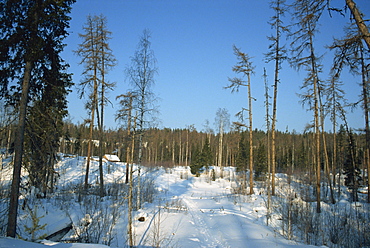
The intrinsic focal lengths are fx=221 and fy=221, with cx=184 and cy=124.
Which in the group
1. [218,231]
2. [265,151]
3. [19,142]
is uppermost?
[19,142]

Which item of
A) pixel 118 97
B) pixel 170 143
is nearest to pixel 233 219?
pixel 118 97

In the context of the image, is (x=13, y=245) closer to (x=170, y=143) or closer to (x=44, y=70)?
(x=44, y=70)

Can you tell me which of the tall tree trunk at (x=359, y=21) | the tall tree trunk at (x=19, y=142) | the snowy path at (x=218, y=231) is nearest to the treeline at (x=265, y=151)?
the tall tree trunk at (x=19, y=142)

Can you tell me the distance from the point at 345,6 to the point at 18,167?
32.6 feet

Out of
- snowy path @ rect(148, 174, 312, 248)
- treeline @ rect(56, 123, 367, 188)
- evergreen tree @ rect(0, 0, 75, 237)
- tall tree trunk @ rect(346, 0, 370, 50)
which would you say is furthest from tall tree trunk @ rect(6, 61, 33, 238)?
tall tree trunk @ rect(346, 0, 370, 50)

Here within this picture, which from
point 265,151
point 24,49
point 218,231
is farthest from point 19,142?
point 265,151

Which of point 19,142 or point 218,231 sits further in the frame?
point 218,231

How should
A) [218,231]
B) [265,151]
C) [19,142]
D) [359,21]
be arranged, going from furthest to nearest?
[265,151] → [218,231] → [19,142] → [359,21]

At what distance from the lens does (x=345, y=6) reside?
5.38 m

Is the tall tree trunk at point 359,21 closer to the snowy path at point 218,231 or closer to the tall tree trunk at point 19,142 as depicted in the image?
the snowy path at point 218,231

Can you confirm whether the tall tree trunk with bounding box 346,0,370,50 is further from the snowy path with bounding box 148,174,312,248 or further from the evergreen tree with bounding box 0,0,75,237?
the evergreen tree with bounding box 0,0,75,237

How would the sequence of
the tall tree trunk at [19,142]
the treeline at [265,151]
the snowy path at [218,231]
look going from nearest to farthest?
the tall tree trunk at [19,142] < the snowy path at [218,231] < the treeline at [265,151]

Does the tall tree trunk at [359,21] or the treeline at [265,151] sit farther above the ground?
the tall tree trunk at [359,21]

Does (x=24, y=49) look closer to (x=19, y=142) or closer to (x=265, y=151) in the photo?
(x=19, y=142)
